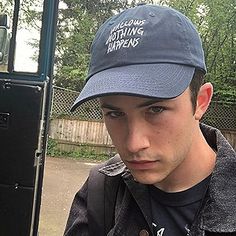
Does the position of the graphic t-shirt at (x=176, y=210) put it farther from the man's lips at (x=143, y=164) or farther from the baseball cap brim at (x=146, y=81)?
the baseball cap brim at (x=146, y=81)

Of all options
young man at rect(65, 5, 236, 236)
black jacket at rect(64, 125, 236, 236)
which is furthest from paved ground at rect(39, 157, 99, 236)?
young man at rect(65, 5, 236, 236)

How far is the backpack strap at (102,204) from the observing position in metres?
1.28

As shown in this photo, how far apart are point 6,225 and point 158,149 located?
2.08 metres

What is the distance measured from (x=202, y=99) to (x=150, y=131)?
21cm

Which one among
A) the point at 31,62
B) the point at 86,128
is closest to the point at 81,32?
the point at 86,128

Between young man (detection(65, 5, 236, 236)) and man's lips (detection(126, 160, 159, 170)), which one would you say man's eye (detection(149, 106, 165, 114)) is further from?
man's lips (detection(126, 160, 159, 170))

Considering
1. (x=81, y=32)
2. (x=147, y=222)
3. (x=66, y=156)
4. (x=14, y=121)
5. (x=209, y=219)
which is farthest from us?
(x=81, y=32)

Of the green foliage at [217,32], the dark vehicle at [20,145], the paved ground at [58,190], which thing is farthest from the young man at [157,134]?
the green foliage at [217,32]

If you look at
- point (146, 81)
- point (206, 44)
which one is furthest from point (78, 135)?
point (146, 81)

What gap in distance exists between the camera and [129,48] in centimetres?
113

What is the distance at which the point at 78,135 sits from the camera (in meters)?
10.4

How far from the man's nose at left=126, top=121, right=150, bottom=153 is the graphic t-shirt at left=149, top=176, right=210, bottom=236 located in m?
0.20

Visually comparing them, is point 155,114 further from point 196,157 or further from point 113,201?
point 113,201

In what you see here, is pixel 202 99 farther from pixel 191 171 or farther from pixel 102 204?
pixel 102 204
